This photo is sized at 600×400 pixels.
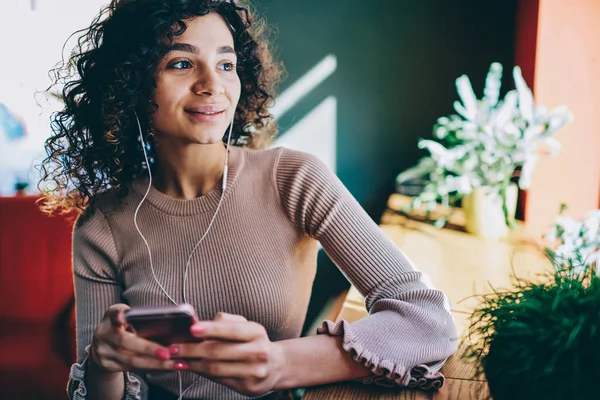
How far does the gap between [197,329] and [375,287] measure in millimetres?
448

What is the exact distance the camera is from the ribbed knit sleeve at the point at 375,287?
105cm

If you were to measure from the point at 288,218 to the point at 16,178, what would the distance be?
8.50 ft

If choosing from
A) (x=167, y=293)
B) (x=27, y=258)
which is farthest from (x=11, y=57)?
(x=167, y=293)

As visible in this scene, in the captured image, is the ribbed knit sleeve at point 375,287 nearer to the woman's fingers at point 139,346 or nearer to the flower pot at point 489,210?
the woman's fingers at point 139,346

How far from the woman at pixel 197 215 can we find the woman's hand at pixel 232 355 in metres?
0.09

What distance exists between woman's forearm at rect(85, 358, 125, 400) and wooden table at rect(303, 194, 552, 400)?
1.44ft

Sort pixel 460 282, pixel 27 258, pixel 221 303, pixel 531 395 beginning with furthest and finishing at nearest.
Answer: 1. pixel 27 258
2. pixel 460 282
3. pixel 221 303
4. pixel 531 395

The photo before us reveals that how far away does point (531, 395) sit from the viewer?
2.50 ft

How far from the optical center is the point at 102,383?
120 cm

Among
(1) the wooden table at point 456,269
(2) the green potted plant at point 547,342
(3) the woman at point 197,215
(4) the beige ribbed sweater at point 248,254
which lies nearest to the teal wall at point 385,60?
(1) the wooden table at point 456,269

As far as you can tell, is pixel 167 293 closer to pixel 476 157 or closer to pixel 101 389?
pixel 101 389

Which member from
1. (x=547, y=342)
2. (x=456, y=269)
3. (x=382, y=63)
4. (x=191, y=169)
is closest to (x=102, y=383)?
(x=191, y=169)

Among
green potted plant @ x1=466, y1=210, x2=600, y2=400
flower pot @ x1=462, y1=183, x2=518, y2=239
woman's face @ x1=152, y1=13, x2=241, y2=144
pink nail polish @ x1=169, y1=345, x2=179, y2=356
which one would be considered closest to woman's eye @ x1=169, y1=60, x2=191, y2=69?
woman's face @ x1=152, y1=13, x2=241, y2=144

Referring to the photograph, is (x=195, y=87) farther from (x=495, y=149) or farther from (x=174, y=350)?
(x=495, y=149)
